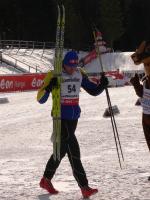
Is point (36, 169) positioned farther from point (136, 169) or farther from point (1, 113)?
point (1, 113)

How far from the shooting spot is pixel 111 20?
70.8 meters

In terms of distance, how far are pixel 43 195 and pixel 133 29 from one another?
67548 millimetres

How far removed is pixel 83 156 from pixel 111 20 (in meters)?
60.8

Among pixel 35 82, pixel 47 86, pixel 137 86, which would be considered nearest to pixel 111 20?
pixel 35 82

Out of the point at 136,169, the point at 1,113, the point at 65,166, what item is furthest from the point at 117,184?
the point at 1,113

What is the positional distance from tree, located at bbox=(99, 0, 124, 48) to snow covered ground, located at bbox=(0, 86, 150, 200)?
50.4 m

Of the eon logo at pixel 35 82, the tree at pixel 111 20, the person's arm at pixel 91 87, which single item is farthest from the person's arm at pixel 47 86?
the tree at pixel 111 20

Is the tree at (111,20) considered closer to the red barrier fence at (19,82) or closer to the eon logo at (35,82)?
the eon logo at (35,82)

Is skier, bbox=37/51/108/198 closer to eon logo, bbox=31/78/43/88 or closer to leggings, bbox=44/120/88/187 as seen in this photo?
leggings, bbox=44/120/88/187

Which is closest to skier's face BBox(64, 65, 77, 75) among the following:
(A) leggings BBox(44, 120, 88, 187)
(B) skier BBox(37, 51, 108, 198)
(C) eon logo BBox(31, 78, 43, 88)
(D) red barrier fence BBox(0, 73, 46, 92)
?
(B) skier BBox(37, 51, 108, 198)

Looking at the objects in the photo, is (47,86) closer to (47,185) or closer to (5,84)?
(47,185)

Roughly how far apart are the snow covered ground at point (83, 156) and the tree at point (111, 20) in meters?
50.4

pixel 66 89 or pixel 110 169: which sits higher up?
pixel 66 89

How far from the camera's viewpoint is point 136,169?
31.2 feet
